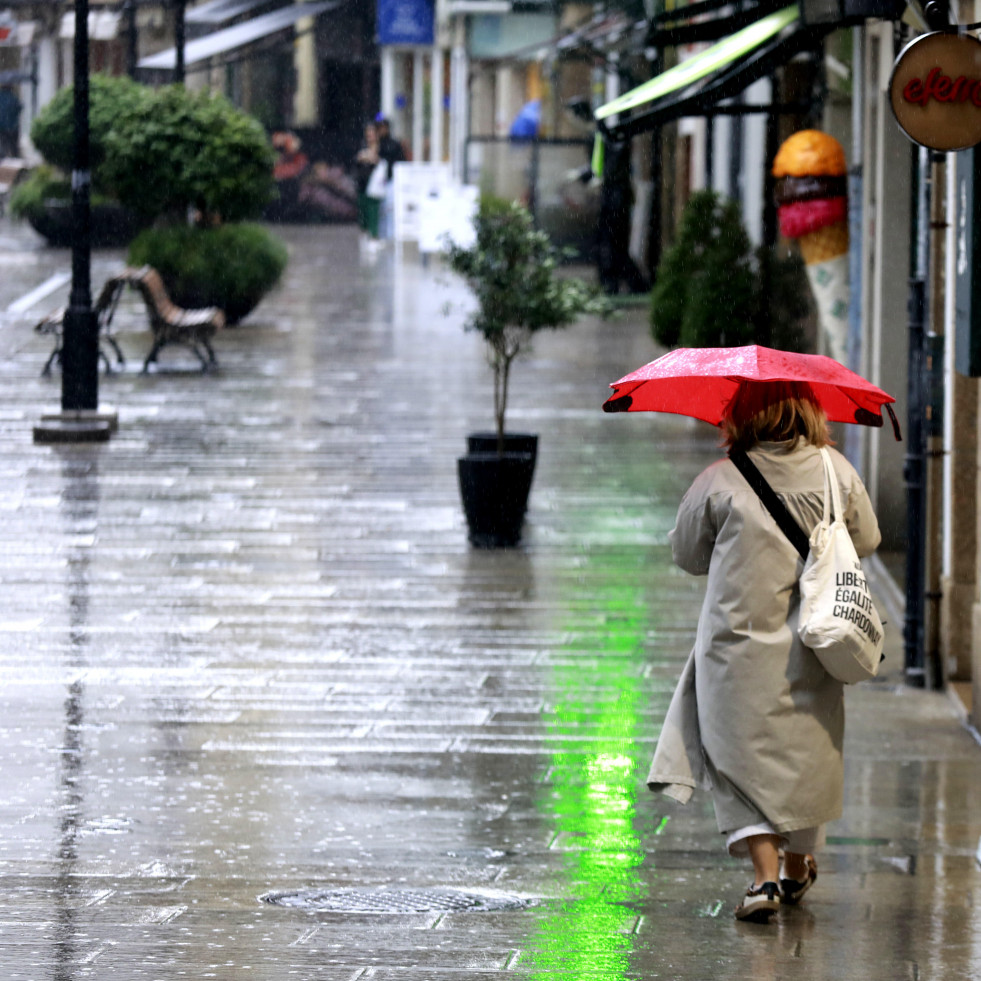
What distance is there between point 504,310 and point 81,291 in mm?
5175

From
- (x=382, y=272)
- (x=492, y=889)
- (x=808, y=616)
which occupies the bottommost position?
(x=492, y=889)

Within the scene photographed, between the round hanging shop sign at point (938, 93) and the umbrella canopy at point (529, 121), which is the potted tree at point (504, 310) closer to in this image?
the round hanging shop sign at point (938, 93)

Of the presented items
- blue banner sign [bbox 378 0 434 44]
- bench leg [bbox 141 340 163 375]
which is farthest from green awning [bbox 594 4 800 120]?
blue banner sign [bbox 378 0 434 44]

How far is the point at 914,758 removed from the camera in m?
7.55

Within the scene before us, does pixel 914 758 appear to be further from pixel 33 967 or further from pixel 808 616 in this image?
pixel 33 967

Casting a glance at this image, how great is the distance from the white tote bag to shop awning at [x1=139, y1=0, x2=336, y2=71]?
110 ft

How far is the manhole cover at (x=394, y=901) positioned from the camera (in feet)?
17.8

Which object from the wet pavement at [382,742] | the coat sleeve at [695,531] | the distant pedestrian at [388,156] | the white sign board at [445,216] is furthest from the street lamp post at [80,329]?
the distant pedestrian at [388,156]

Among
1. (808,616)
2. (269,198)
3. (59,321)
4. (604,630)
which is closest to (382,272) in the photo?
(269,198)

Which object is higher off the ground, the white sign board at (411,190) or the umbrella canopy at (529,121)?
the umbrella canopy at (529,121)

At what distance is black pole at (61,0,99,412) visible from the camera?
15250 millimetres

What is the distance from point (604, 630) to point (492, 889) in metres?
Answer: 3.86

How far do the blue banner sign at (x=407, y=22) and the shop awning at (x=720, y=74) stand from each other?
27.1m

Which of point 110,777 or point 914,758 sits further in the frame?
point 914,758
